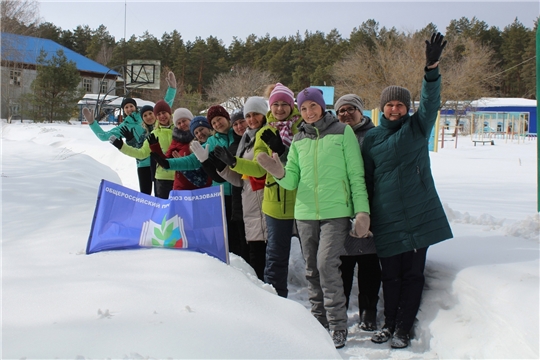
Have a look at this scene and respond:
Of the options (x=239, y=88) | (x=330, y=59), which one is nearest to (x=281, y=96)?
(x=239, y=88)

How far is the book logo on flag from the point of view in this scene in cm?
361

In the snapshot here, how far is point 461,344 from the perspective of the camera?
3.11m

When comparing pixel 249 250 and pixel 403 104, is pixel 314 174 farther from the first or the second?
pixel 249 250

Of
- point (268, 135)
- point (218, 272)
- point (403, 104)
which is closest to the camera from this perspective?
point (218, 272)

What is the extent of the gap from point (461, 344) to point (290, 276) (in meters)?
2.09

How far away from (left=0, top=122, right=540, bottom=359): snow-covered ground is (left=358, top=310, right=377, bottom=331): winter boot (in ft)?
0.24

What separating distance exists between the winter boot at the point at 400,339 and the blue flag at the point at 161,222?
1.41 metres

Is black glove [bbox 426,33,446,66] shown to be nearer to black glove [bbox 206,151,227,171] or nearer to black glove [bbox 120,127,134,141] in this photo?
black glove [bbox 206,151,227,171]

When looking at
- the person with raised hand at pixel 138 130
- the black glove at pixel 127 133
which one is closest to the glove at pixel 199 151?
the person with raised hand at pixel 138 130

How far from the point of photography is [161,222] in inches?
145

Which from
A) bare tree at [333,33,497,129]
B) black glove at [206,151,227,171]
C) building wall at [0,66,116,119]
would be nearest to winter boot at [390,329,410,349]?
black glove at [206,151,227,171]

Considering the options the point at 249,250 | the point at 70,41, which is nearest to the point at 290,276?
the point at 249,250

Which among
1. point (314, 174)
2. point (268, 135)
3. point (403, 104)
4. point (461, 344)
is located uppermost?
point (403, 104)

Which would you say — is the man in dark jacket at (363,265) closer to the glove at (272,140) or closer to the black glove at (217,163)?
the glove at (272,140)
